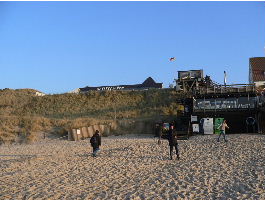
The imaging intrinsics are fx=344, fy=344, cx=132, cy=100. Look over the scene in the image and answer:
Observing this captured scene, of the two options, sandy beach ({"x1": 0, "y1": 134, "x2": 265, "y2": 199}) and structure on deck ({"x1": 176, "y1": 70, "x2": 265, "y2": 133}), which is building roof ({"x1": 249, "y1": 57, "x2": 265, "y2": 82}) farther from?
sandy beach ({"x1": 0, "y1": 134, "x2": 265, "y2": 199})

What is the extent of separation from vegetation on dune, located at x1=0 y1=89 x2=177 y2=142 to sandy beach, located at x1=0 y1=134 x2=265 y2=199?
64.8 feet

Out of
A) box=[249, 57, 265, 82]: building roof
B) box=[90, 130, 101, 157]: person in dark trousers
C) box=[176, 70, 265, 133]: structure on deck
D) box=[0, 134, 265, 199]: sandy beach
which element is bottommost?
box=[0, 134, 265, 199]: sandy beach

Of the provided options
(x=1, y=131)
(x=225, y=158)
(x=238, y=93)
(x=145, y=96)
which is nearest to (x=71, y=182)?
(x=225, y=158)

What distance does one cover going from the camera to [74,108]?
55688mm

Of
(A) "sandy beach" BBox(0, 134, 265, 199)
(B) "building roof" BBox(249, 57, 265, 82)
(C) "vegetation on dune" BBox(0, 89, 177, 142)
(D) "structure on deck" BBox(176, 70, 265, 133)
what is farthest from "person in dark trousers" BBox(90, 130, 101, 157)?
(B) "building roof" BBox(249, 57, 265, 82)

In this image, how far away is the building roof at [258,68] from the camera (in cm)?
5494

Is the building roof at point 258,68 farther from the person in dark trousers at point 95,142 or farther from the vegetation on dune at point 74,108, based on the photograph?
the person in dark trousers at point 95,142

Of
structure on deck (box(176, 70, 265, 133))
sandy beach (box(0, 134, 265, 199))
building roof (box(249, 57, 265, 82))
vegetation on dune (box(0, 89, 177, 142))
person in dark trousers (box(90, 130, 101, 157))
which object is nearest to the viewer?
sandy beach (box(0, 134, 265, 199))

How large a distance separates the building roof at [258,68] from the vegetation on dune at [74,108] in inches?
565

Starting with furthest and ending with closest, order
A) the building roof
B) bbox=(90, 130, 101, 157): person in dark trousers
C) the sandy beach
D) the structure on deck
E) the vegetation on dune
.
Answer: the building roof
the vegetation on dune
the structure on deck
bbox=(90, 130, 101, 157): person in dark trousers
the sandy beach

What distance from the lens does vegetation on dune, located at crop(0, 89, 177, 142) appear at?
1526 inches

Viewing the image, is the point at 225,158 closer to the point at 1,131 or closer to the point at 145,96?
the point at 1,131

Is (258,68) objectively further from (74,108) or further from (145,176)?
(145,176)

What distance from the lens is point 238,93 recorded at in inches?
1192
